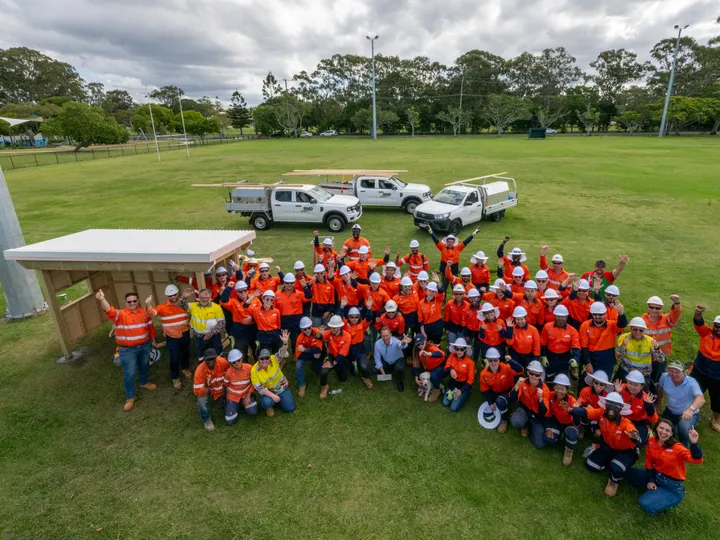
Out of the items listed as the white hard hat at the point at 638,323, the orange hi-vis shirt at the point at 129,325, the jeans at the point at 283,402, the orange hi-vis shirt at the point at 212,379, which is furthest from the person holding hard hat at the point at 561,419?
the orange hi-vis shirt at the point at 129,325

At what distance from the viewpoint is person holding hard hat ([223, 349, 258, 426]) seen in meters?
6.37

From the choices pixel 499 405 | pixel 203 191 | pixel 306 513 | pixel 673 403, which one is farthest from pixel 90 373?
pixel 203 191

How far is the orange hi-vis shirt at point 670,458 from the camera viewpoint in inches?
179

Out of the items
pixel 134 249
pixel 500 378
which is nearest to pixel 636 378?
pixel 500 378

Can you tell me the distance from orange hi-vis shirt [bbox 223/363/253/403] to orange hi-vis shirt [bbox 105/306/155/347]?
1.70m

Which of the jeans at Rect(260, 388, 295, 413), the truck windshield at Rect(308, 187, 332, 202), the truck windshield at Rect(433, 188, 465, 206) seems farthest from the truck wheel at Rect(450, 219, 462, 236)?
the jeans at Rect(260, 388, 295, 413)

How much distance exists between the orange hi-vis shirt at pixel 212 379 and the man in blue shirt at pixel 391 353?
2.62 meters

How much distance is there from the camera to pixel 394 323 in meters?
7.40

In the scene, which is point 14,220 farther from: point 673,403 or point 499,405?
point 673,403

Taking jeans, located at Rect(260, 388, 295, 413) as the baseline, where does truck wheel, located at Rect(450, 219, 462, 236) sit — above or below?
→ above

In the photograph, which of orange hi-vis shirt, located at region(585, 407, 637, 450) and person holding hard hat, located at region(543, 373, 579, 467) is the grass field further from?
orange hi-vis shirt, located at region(585, 407, 637, 450)

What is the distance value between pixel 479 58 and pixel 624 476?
9119 centimetres

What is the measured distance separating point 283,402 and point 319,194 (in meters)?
12.5

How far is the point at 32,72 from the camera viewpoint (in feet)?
298
